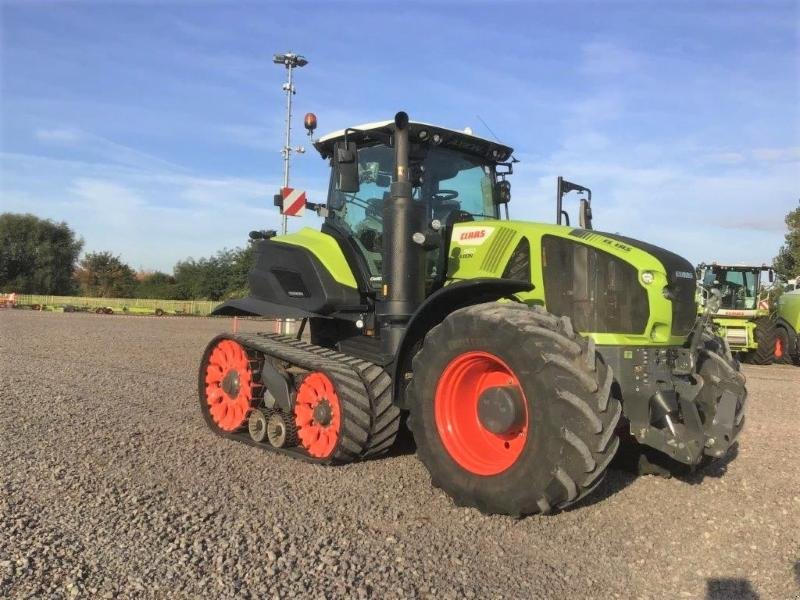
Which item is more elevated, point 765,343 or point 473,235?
point 473,235

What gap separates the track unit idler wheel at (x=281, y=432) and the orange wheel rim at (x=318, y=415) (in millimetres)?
72

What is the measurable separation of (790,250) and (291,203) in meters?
40.0

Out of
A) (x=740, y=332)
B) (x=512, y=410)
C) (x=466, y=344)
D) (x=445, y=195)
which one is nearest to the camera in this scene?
(x=512, y=410)

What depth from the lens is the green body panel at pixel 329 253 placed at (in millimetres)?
6000

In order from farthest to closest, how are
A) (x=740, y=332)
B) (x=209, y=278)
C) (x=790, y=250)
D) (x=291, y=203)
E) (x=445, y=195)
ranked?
(x=209, y=278) < (x=790, y=250) < (x=740, y=332) < (x=291, y=203) < (x=445, y=195)

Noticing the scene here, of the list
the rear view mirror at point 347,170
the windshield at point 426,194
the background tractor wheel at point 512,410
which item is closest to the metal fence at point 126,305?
the windshield at point 426,194

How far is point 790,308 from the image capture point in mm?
18484

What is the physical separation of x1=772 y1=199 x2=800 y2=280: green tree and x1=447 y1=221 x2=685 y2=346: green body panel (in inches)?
1532

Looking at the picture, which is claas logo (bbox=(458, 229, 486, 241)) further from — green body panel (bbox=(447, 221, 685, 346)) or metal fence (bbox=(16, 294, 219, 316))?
metal fence (bbox=(16, 294, 219, 316))

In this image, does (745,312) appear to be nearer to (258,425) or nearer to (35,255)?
(258,425)

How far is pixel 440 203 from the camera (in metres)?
5.89

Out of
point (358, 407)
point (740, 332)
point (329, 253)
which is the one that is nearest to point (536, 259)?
point (358, 407)

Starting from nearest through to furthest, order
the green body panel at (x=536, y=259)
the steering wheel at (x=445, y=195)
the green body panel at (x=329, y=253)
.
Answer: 1. the green body panel at (x=536, y=259)
2. the steering wheel at (x=445, y=195)
3. the green body panel at (x=329, y=253)

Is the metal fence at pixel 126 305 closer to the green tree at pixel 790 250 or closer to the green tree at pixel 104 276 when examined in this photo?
the green tree at pixel 104 276
